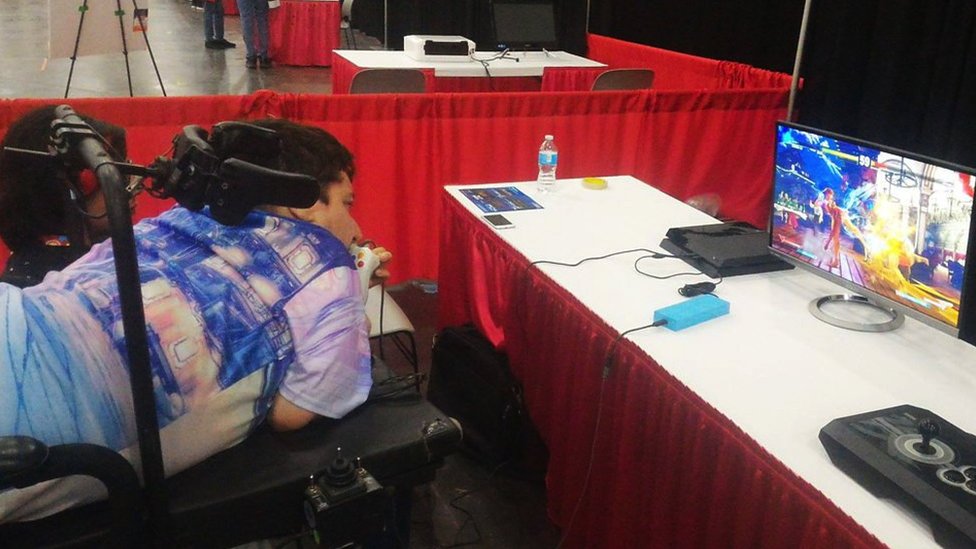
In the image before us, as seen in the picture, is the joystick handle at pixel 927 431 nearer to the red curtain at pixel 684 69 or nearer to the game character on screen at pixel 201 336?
the game character on screen at pixel 201 336

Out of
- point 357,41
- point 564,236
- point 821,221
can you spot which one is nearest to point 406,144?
point 564,236

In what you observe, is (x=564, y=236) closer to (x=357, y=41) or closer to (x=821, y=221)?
(x=821, y=221)

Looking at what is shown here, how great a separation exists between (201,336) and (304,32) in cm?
770

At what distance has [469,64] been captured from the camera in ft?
15.3

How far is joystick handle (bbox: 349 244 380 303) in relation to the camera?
1.51m

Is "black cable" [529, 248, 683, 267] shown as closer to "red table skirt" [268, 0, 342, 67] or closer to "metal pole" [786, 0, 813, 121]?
"metal pole" [786, 0, 813, 121]

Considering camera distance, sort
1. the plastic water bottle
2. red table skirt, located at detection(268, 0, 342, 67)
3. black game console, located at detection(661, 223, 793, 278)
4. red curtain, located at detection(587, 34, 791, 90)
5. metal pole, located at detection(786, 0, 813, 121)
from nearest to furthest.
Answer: black game console, located at detection(661, 223, 793, 278) < the plastic water bottle < metal pole, located at detection(786, 0, 813, 121) < red curtain, located at detection(587, 34, 791, 90) < red table skirt, located at detection(268, 0, 342, 67)

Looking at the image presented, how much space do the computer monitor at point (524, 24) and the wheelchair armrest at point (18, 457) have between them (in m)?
4.62

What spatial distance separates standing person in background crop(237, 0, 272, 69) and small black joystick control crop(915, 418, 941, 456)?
293 inches

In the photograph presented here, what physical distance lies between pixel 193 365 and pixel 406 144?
212 centimetres

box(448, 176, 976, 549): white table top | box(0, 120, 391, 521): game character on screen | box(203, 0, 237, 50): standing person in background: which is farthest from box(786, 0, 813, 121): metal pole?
box(203, 0, 237, 50): standing person in background

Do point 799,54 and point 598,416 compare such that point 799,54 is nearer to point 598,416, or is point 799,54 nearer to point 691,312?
point 691,312

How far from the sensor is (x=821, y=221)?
1.59 meters

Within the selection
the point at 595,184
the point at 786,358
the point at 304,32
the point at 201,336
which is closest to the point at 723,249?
the point at 786,358
